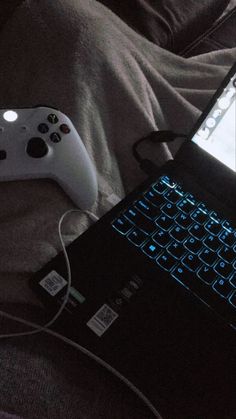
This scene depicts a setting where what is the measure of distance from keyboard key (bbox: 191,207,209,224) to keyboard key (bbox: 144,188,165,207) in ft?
0.15

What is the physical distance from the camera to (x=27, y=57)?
627 millimetres

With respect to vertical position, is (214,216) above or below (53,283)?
above

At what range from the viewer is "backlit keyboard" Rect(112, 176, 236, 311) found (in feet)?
1.76

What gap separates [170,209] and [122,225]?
2.9 inches

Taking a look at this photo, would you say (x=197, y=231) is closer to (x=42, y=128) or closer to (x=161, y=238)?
(x=161, y=238)

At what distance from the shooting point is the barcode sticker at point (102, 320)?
48 centimetres

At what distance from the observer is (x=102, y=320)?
49 centimetres

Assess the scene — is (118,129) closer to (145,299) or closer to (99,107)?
(99,107)

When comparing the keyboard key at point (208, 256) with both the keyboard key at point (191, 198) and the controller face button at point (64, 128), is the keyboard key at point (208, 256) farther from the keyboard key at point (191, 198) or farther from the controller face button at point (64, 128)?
the controller face button at point (64, 128)

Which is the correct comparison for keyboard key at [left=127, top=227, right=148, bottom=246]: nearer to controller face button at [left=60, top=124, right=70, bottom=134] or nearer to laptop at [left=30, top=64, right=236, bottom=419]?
laptop at [left=30, top=64, right=236, bottom=419]

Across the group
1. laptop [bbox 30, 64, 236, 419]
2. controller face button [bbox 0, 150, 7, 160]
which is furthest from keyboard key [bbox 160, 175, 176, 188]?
controller face button [bbox 0, 150, 7, 160]

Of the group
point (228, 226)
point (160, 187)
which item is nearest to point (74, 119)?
point (160, 187)

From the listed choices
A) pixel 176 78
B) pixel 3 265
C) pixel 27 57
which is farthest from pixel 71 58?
pixel 3 265

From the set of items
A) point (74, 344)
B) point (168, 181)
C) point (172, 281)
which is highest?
point (168, 181)
